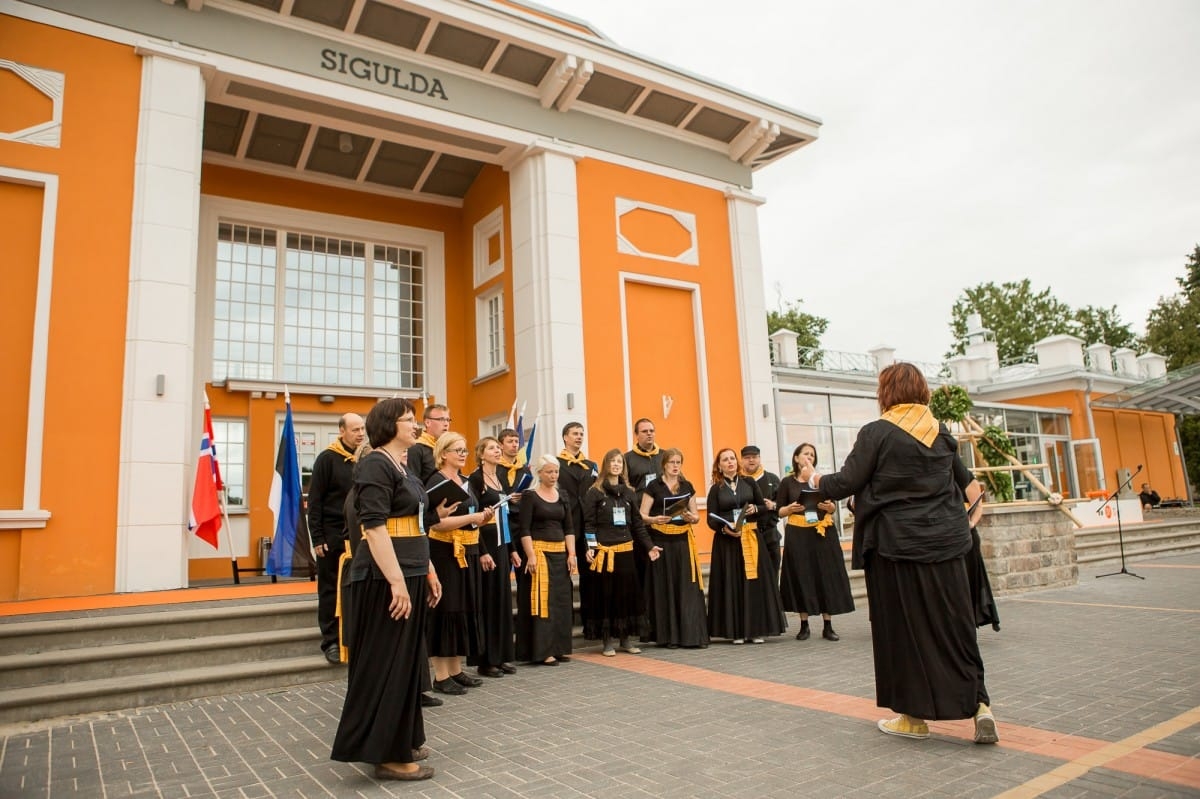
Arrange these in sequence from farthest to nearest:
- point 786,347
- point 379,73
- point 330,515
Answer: point 786,347
point 379,73
point 330,515

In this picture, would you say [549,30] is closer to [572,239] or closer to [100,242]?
[572,239]

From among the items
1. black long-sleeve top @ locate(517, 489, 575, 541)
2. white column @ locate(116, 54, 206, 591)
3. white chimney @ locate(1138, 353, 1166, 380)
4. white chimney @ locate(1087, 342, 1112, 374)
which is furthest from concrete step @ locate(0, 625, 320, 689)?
white chimney @ locate(1138, 353, 1166, 380)

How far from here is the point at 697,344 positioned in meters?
13.8

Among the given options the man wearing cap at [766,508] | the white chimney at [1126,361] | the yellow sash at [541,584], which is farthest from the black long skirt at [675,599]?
the white chimney at [1126,361]

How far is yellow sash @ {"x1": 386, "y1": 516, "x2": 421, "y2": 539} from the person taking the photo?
4152 mm

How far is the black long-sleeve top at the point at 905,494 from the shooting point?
432 cm

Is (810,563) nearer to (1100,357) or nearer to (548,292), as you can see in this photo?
(548,292)

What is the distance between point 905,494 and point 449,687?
152 inches

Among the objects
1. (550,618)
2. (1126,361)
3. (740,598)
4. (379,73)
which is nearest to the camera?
(550,618)

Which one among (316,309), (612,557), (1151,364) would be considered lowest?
(612,557)

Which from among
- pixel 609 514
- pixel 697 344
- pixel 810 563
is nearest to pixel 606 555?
pixel 609 514

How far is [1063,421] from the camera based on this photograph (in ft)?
87.2

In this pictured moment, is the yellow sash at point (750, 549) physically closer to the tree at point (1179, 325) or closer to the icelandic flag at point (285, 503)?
the icelandic flag at point (285, 503)

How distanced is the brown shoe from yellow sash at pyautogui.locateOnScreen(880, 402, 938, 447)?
3.28m
